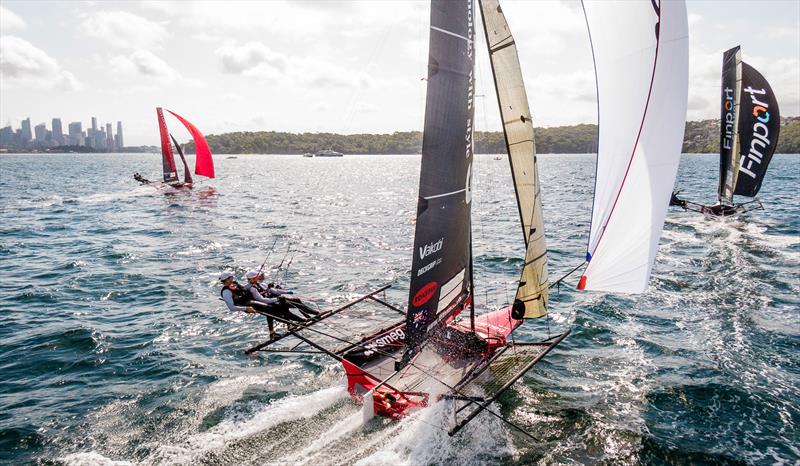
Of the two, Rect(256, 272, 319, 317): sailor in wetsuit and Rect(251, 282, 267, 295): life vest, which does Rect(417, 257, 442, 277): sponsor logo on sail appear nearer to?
Rect(256, 272, 319, 317): sailor in wetsuit

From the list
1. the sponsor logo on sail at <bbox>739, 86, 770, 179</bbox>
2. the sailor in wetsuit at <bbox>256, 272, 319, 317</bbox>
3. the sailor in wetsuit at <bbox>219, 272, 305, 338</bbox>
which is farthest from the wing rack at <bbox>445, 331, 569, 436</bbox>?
the sponsor logo on sail at <bbox>739, 86, 770, 179</bbox>

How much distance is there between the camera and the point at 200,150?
43719 mm

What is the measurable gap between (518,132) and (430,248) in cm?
276

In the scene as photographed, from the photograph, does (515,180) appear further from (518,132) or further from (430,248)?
(430,248)

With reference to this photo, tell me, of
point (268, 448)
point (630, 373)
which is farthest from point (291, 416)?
point (630, 373)

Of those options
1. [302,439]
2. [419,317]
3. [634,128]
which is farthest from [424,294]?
[634,128]

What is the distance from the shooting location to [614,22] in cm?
802

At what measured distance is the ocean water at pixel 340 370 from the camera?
8641 mm

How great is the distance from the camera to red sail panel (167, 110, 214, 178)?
Result: 41312 millimetres

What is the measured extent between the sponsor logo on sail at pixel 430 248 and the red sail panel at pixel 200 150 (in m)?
36.8

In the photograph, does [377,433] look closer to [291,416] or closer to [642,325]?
[291,416]

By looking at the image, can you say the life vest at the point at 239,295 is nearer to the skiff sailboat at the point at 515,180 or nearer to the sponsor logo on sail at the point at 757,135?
the skiff sailboat at the point at 515,180

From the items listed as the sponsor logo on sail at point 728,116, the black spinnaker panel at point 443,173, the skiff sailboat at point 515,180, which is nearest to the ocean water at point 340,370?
the skiff sailboat at point 515,180

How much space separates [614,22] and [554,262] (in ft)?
45.0
